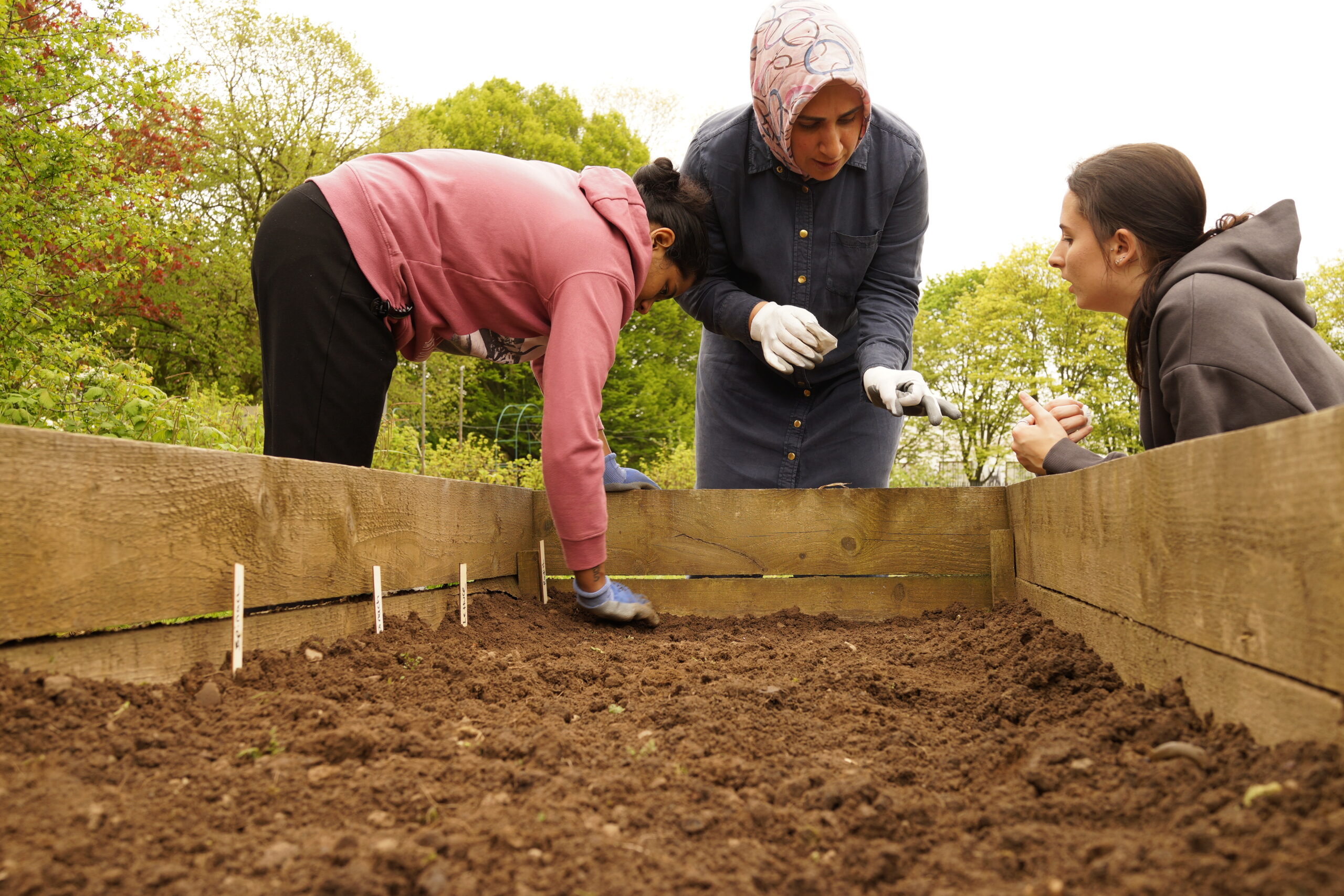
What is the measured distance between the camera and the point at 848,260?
312 centimetres

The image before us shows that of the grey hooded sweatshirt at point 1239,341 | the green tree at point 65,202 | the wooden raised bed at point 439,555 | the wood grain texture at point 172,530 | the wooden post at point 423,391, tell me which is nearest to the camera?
the wooden raised bed at point 439,555

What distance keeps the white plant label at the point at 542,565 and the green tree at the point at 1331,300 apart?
757 inches

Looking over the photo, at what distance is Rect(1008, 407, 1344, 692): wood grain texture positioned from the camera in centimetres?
96

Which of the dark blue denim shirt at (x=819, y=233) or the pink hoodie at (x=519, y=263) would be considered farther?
the dark blue denim shirt at (x=819, y=233)

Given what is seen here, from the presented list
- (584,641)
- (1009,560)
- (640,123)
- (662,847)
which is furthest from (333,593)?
(640,123)

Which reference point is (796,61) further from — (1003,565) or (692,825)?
(692,825)

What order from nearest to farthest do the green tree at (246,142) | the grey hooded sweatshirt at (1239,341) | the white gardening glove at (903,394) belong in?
the grey hooded sweatshirt at (1239,341)
the white gardening glove at (903,394)
the green tree at (246,142)

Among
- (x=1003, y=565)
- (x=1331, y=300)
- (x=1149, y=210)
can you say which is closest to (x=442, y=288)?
(x=1149, y=210)

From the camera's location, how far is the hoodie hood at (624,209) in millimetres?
2357

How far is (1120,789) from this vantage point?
110 cm

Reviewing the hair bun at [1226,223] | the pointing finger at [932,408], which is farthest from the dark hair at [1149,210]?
the pointing finger at [932,408]

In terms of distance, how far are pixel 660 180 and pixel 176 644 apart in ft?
5.99

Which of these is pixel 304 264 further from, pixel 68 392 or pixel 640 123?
pixel 640 123

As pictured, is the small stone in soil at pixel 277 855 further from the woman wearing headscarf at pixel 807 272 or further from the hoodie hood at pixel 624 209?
the woman wearing headscarf at pixel 807 272
